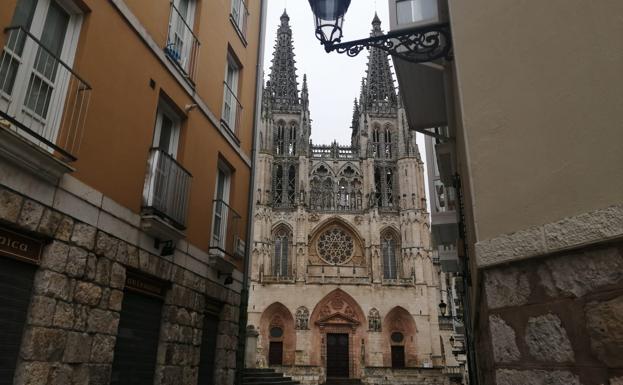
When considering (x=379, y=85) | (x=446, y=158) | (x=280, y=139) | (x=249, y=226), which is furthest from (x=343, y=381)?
(x=446, y=158)

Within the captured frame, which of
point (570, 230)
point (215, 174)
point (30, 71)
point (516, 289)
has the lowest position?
point (516, 289)

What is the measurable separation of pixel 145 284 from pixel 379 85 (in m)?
39.7

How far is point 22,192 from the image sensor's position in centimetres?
385

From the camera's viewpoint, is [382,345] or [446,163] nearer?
[446,163]

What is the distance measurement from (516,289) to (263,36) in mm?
9285

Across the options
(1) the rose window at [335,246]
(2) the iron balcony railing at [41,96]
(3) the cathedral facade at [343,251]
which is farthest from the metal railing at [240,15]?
(1) the rose window at [335,246]

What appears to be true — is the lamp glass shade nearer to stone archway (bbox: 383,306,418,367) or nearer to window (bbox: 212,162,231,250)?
window (bbox: 212,162,231,250)

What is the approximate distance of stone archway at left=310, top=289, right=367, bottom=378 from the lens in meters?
33.8

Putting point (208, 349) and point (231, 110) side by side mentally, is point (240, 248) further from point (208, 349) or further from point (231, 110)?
point (231, 110)

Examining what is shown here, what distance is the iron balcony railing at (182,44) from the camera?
6680 millimetres

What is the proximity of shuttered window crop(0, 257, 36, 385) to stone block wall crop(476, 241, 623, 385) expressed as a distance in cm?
356

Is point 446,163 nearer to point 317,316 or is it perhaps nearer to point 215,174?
point 215,174

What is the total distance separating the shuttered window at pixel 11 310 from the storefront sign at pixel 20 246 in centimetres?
6

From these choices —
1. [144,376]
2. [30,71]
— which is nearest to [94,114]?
[30,71]
